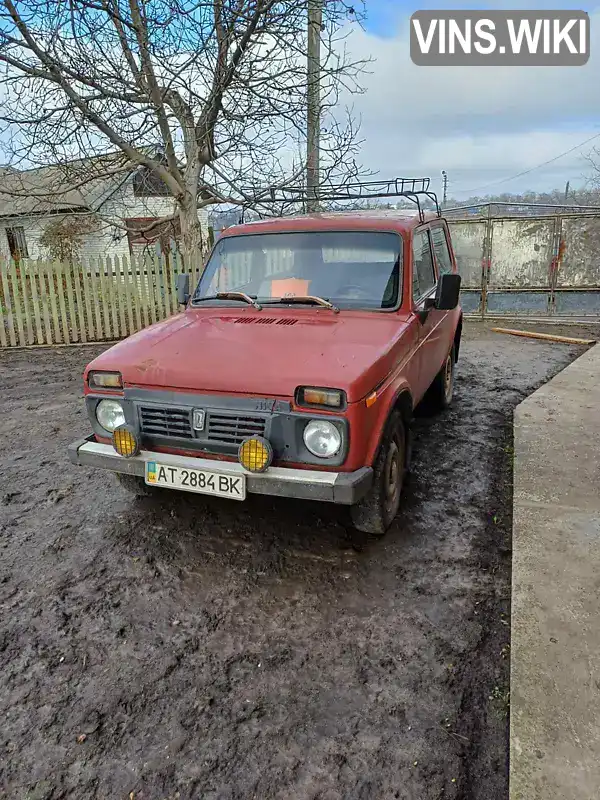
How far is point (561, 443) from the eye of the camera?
4664 millimetres

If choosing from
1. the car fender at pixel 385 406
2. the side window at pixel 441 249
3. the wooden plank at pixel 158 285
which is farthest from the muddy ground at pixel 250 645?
the wooden plank at pixel 158 285

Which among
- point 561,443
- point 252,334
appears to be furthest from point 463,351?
point 252,334

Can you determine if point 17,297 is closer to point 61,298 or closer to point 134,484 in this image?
point 61,298

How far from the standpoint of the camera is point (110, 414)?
3.33 m

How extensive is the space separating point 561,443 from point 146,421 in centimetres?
348

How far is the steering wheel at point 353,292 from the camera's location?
3.81 metres

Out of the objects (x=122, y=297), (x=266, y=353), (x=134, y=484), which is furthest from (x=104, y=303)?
(x=266, y=353)

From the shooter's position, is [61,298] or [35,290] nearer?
[35,290]

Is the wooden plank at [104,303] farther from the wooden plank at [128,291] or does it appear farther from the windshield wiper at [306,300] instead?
the windshield wiper at [306,300]

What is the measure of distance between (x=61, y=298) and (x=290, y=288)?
721 cm

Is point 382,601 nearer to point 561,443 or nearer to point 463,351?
point 561,443

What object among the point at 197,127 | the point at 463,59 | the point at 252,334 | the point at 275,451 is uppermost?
the point at 463,59

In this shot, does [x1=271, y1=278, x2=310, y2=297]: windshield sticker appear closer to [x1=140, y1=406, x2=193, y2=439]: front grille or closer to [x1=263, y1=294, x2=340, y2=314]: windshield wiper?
[x1=263, y1=294, x2=340, y2=314]: windshield wiper

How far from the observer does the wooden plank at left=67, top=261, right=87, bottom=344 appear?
9.77 metres
